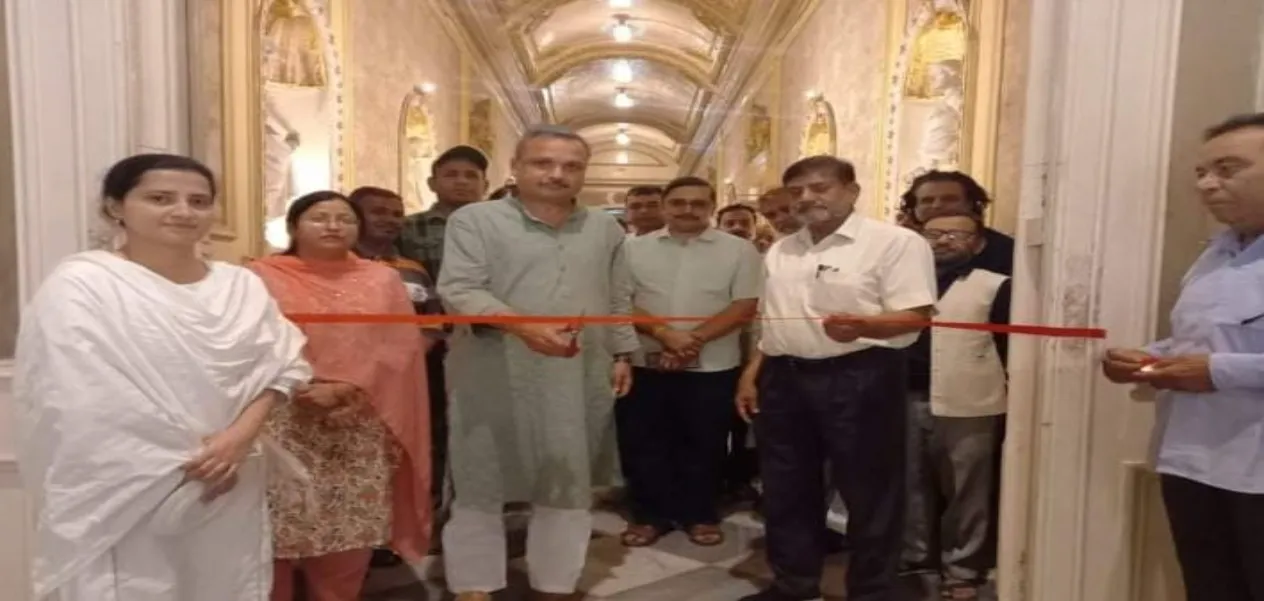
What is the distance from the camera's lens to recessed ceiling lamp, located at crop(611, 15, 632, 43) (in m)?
9.82

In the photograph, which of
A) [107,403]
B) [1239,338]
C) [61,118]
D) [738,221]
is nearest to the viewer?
[107,403]

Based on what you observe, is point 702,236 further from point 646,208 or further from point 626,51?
point 626,51

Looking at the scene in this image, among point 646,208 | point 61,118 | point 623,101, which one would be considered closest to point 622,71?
point 623,101

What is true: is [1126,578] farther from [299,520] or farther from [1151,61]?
[299,520]

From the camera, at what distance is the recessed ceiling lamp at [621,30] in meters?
9.82

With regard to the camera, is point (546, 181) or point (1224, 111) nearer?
point (1224, 111)

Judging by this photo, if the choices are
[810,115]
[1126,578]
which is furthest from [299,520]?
[810,115]

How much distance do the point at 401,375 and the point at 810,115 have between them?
610 centimetres

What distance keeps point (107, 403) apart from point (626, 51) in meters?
10.3

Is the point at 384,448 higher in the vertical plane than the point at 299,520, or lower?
higher

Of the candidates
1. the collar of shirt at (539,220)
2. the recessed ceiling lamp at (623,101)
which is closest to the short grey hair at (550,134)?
the collar of shirt at (539,220)

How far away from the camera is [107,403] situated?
171 cm

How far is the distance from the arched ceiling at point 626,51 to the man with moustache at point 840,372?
555 cm

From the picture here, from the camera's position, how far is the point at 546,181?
2.68 meters
